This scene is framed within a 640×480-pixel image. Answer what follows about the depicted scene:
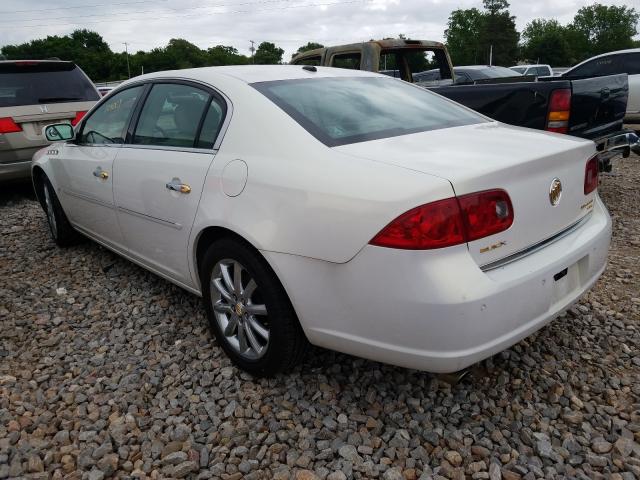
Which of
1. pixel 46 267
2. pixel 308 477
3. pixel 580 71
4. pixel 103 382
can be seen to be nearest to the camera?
pixel 308 477

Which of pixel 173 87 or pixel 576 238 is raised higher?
pixel 173 87

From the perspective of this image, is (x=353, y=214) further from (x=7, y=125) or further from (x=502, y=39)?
A: (x=502, y=39)

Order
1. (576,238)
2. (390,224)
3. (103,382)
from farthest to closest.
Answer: (103,382) < (576,238) < (390,224)

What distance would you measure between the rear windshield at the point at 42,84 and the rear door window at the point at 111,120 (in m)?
2.79

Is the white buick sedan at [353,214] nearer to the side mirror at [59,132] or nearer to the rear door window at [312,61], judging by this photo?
the side mirror at [59,132]

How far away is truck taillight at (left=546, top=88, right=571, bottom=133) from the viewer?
4285 millimetres

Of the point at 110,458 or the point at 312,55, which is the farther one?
the point at 312,55

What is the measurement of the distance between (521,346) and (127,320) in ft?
7.57

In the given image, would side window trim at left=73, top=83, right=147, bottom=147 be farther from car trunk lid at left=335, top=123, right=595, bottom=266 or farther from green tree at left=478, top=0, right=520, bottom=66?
green tree at left=478, top=0, right=520, bottom=66

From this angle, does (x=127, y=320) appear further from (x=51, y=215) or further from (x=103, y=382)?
(x=51, y=215)

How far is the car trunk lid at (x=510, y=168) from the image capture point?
1.90 metres

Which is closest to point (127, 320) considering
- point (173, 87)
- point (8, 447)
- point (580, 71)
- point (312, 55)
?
point (8, 447)

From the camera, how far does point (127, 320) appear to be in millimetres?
3264

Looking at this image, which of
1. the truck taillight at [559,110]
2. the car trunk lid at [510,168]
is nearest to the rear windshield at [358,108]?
the car trunk lid at [510,168]
